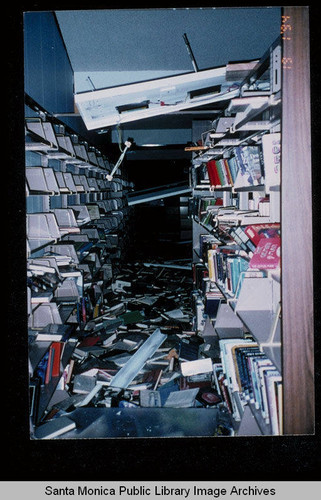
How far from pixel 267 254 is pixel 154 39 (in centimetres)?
500

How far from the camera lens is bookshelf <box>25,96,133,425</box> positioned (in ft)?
10.0

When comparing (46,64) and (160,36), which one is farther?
(160,36)

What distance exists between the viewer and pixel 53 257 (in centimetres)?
388

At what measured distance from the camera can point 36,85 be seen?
4496mm

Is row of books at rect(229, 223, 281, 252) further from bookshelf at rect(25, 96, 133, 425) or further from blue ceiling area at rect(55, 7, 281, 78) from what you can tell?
blue ceiling area at rect(55, 7, 281, 78)

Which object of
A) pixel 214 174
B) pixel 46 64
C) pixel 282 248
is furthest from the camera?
pixel 46 64

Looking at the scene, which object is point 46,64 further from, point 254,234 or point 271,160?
point 254,234

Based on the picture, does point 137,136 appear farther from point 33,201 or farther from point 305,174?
point 305,174

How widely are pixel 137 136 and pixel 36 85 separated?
255 inches

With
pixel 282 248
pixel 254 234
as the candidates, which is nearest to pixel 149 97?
pixel 254 234

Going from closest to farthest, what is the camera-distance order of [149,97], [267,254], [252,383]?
[267,254], [252,383], [149,97]

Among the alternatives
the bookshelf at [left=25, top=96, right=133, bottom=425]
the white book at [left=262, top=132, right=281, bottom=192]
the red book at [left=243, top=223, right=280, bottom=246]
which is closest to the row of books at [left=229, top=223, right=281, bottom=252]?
the red book at [left=243, top=223, right=280, bottom=246]

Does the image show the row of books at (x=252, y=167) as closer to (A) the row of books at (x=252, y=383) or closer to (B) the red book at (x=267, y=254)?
(B) the red book at (x=267, y=254)
